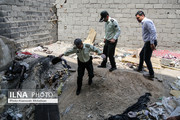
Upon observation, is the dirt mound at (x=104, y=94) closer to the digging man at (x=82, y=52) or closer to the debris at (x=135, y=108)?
the debris at (x=135, y=108)

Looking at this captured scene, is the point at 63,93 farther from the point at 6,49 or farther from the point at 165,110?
the point at 165,110

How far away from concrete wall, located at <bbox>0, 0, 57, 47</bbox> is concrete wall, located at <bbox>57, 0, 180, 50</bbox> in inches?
32.5

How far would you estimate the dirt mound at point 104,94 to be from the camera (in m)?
2.97

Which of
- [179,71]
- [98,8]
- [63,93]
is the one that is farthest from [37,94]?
[98,8]

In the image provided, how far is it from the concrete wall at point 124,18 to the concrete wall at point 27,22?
0.82 m

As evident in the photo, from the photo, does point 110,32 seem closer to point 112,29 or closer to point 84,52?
point 112,29

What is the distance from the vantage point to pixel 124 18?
744cm

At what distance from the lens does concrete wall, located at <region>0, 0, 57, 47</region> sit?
594cm

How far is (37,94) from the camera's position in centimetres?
368

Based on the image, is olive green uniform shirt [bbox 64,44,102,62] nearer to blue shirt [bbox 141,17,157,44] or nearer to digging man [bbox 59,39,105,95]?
digging man [bbox 59,39,105,95]

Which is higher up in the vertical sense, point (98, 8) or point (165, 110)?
point (98, 8)

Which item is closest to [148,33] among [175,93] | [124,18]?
[175,93]

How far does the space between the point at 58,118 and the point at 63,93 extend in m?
0.93

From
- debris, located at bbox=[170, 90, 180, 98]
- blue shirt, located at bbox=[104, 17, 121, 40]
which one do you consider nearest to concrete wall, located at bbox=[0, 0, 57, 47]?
blue shirt, located at bbox=[104, 17, 121, 40]
